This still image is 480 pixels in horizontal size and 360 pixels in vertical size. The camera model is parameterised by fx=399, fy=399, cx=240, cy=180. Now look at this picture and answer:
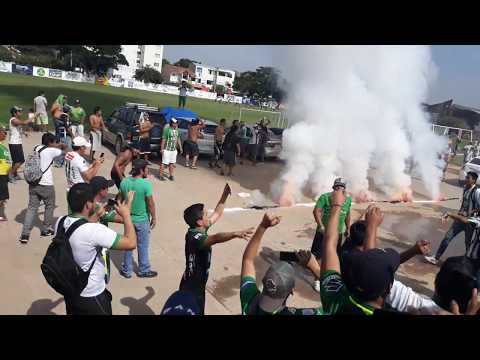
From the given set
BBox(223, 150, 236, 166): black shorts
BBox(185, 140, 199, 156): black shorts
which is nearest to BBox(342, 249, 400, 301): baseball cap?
BBox(223, 150, 236, 166): black shorts

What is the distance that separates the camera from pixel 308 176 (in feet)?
34.9

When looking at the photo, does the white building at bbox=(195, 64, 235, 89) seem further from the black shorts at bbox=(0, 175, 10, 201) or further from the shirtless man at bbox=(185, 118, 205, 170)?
the black shorts at bbox=(0, 175, 10, 201)

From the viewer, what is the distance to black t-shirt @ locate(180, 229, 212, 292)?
3.49 meters

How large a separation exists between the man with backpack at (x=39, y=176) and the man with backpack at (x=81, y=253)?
3.20 meters

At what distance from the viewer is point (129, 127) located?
13.0m

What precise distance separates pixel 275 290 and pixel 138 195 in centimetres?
339

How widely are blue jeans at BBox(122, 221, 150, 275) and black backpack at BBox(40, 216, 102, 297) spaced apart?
2261 mm

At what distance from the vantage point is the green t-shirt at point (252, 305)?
2180 mm

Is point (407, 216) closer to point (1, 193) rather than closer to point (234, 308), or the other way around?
point (234, 308)

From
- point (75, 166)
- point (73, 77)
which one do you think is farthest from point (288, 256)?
point (73, 77)

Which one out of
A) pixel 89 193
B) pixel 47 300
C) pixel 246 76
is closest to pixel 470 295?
pixel 89 193

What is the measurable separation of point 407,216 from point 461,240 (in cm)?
161
